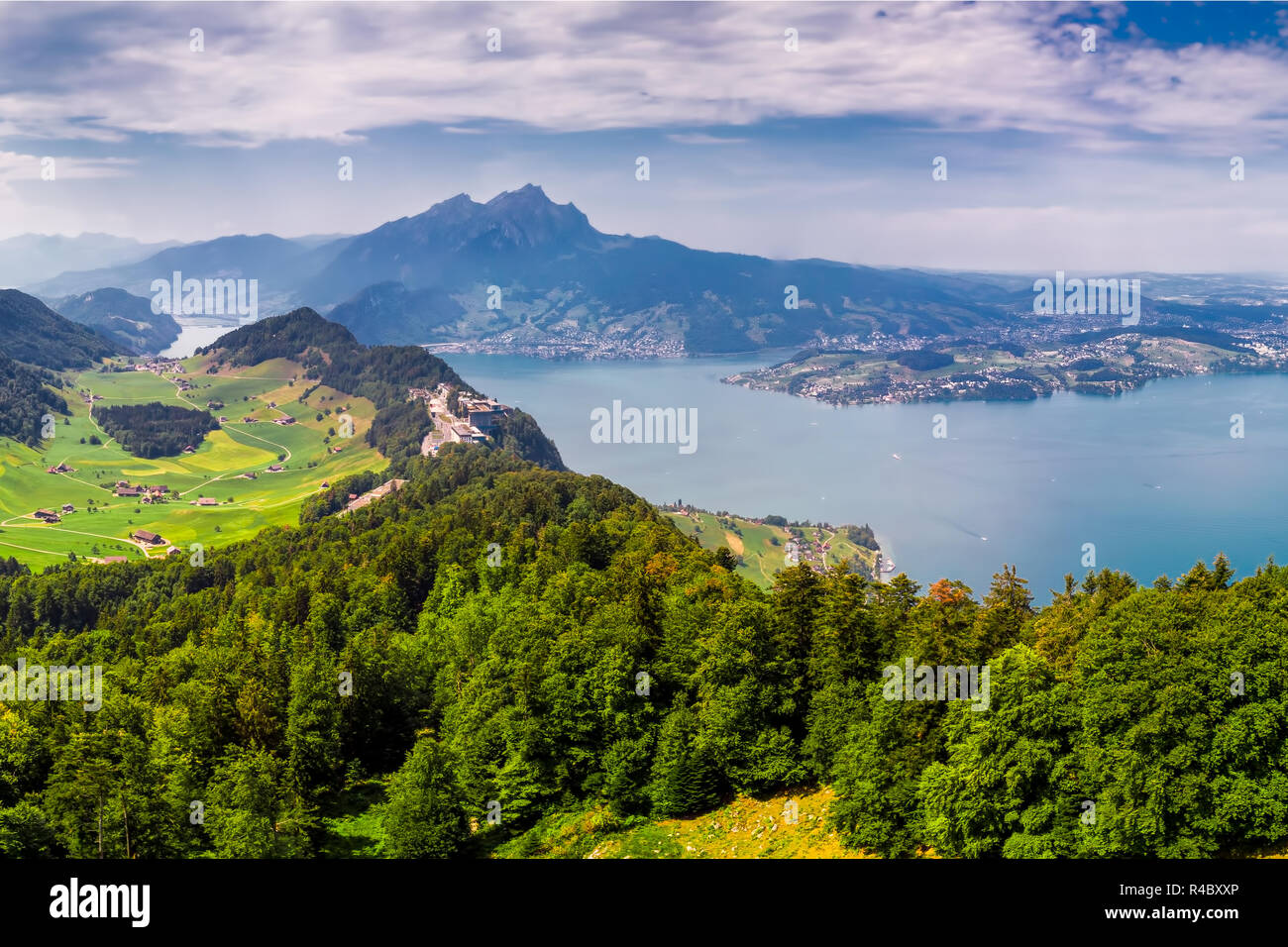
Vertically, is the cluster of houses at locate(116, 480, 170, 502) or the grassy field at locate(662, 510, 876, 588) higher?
the cluster of houses at locate(116, 480, 170, 502)

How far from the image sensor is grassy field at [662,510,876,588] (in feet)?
465

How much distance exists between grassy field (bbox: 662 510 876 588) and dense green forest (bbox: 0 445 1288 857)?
95.6 meters

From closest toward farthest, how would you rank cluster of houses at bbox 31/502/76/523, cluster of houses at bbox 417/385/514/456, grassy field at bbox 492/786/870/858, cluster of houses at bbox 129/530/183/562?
grassy field at bbox 492/786/870/858 < cluster of houses at bbox 129/530/183/562 < cluster of houses at bbox 31/502/76/523 < cluster of houses at bbox 417/385/514/456

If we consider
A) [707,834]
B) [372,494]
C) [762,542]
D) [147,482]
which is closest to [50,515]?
[147,482]

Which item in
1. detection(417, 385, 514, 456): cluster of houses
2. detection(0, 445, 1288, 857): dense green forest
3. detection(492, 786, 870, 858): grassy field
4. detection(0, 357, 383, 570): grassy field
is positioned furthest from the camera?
detection(417, 385, 514, 456): cluster of houses

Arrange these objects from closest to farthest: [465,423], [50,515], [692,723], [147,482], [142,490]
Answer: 1. [692,723]
2. [50,515]
3. [465,423]
4. [142,490]
5. [147,482]

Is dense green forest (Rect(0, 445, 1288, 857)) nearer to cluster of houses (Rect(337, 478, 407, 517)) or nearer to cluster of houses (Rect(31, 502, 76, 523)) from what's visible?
cluster of houses (Rect(337, 478, 407, 517))

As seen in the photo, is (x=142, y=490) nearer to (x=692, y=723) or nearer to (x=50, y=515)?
(x=50, y=515)

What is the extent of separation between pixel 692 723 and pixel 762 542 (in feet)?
415

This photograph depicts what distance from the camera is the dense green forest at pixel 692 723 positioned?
22047mm

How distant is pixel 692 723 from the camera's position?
2997 cm

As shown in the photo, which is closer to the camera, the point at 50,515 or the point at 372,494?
the point at 372,494

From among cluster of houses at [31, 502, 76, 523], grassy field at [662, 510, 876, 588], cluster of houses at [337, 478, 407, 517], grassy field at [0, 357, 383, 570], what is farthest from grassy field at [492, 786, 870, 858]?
cluster of houses at [31, 502, 76, 523]

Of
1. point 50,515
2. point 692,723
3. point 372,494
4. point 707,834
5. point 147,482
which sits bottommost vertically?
point 50,515
